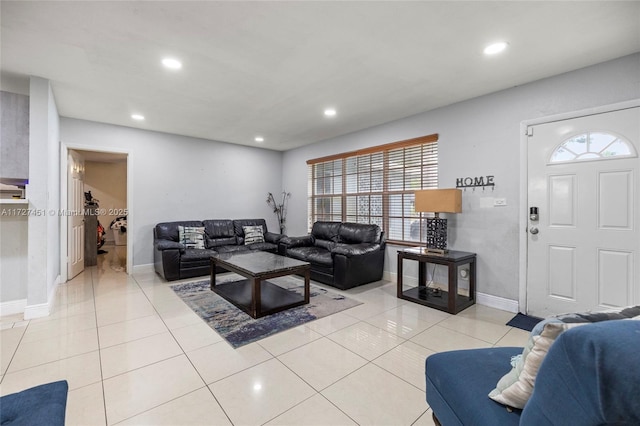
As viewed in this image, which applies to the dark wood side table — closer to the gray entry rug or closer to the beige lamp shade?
the beige lamp shade

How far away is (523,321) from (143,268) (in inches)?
225

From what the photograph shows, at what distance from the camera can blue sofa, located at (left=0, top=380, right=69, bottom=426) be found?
1.01m

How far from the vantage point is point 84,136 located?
177 inches

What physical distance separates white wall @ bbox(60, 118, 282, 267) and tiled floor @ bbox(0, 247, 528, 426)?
2093mm

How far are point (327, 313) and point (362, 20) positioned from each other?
9.18ft

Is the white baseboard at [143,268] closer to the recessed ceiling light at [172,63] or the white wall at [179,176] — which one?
the white wall at [179,176]

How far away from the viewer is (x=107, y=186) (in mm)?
8312

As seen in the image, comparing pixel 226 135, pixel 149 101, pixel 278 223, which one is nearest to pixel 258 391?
pixel 149 101

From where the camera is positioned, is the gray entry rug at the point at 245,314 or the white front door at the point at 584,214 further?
the gray entry rug at the point at 245,314

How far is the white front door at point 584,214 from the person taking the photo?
2570 millimetres

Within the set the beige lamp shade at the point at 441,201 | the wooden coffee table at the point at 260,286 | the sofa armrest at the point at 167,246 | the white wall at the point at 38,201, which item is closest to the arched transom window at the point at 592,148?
the beige lamp shade at the point at 441,201

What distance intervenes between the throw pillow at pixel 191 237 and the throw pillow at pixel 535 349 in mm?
4888

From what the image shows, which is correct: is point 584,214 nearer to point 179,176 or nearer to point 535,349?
point 535,349

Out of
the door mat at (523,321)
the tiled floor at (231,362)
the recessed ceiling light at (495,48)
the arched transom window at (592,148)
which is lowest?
the tiled floor at (231,362)
